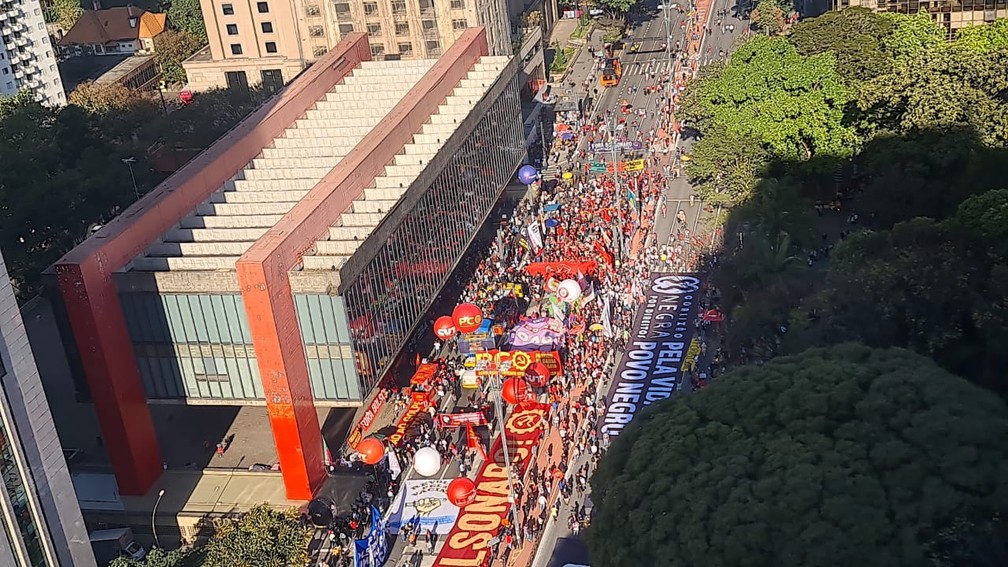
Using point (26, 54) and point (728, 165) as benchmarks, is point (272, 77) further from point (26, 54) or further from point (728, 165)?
point (728, 165)

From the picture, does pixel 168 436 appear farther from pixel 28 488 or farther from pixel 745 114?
pixel 745 114

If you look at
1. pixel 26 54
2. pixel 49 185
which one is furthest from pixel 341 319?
pixel 26 54

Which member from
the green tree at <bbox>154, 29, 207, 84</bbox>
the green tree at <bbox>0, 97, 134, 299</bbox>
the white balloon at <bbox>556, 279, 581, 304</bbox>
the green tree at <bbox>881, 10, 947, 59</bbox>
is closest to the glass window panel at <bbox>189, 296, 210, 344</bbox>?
the white balloon at <bbox>556, 279, 581, 304</bbox>

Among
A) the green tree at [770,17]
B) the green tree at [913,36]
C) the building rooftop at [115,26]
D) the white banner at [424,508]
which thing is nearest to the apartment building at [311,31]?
the building rooftop at [115,26]

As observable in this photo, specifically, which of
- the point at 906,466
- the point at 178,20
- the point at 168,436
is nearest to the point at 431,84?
the point at 168,436

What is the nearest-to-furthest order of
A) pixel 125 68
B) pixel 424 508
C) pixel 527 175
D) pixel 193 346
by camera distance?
pixel 424 508 < pixel 193 346 < pixel 527 175 < pixel 125 68
